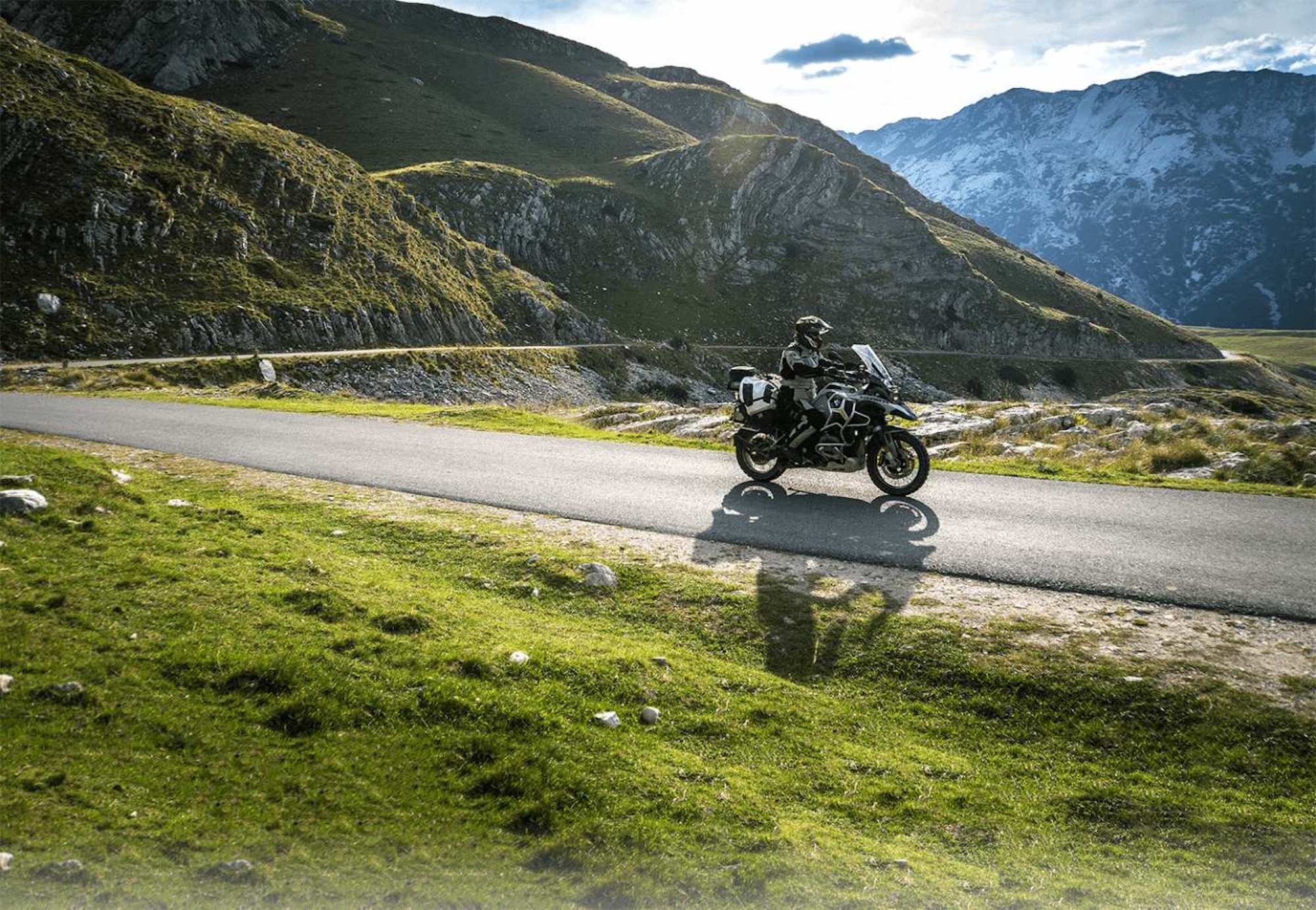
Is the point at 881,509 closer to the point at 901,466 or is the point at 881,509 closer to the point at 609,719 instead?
the point at 901,466

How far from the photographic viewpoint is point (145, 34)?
14575 centimetres

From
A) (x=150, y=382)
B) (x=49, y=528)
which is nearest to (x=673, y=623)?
(x=49, y=528)

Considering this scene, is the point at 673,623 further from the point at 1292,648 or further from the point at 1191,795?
the point at 1292,648

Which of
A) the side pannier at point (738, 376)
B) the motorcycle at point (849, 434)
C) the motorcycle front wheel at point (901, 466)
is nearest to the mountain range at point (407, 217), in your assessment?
the side pannier at point (738, 376)

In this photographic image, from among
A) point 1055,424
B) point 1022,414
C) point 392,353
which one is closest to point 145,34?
point 392,353

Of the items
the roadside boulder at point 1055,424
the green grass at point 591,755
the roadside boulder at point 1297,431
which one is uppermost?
the roadside boulder at point 1297,431

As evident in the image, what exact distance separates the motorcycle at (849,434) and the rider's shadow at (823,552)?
20.4 inches

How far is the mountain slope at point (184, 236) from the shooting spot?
48562 mm

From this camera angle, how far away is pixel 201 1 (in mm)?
155000

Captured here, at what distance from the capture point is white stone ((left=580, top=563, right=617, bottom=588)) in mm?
7824

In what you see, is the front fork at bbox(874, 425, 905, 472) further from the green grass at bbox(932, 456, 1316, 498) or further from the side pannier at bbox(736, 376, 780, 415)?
the green grass at bbox(932, 456, 1316, 498)

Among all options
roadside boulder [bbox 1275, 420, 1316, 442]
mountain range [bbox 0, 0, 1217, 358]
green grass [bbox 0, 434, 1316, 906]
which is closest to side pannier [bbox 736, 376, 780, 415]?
green grass [bbox 0, 434, 1316, 906]

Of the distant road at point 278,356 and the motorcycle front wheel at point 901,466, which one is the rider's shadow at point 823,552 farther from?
the distant road at point 278,356

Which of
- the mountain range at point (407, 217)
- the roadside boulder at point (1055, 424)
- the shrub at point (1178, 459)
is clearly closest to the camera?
the shrub at point (1178, 459)
